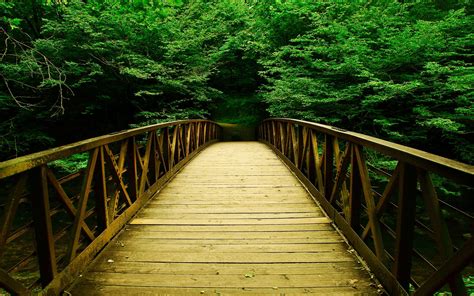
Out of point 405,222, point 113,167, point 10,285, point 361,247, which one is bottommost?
point 361,247

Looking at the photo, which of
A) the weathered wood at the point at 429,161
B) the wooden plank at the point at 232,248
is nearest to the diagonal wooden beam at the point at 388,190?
the weathered wood at the point at 429,161

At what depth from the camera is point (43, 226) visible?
6.60 feet

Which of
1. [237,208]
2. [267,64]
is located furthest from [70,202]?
[267,64]

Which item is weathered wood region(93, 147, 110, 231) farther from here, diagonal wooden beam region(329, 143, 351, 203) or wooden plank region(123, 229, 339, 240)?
diagonal wooden beam region(329, 143, 351, 203)

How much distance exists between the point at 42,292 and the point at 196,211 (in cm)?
208

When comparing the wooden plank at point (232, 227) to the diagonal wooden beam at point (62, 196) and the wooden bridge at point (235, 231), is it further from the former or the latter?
the diagonal wooden beam at point (62, 196)

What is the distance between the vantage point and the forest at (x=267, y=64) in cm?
704

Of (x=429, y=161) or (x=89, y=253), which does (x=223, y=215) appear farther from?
(x=429, y=161)

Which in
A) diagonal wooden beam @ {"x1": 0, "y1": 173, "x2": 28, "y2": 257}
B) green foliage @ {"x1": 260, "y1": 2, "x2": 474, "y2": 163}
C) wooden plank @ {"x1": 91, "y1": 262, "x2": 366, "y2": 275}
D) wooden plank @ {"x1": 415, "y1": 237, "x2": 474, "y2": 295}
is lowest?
wooden plank @ {"x1": 91, "y1": 262, "x2": 366, "y2": 275}

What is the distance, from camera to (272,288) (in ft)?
7.21

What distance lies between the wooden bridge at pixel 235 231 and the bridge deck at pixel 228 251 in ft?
0.04

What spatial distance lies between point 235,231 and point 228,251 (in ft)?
1.56

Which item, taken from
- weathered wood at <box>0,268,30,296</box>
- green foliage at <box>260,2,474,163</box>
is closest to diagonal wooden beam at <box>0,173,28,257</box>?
weathered wood at <box>0,268,30,296</box>

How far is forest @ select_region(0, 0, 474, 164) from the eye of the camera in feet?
23.1
